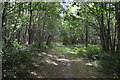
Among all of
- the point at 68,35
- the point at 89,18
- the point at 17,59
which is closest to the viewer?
the point at 17,59

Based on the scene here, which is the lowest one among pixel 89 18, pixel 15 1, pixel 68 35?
pixel 68 35

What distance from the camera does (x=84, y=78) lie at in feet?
19.6

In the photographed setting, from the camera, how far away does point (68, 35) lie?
1374 inches

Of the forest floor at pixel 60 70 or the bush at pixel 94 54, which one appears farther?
the bush at pixel 94 54

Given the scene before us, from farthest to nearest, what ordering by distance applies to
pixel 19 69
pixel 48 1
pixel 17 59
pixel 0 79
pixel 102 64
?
pixel 48 1 → pixel 102 64 → pixel 17 59 → pixel 19 69 → pixel 0 79

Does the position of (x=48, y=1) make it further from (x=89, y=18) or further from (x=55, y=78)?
(x=55, y=78)

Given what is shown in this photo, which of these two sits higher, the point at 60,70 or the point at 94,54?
the point at 60,70

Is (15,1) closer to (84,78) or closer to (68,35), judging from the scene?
(84,78)

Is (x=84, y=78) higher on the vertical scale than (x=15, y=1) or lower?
lower

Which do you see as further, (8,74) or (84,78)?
(84,78)

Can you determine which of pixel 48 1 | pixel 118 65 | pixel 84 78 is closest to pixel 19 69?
pixel 84 78

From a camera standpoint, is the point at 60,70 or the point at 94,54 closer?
the point at 60,70

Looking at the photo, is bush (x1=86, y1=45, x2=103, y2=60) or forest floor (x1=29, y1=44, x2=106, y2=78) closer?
forest floor (x1=29, y1=44, x2=106, y2=78)

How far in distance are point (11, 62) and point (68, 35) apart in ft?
96.4
